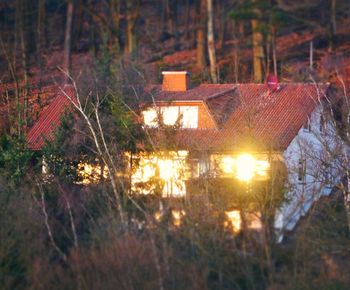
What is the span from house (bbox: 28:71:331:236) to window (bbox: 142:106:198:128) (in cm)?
3

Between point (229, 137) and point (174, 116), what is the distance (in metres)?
1.66

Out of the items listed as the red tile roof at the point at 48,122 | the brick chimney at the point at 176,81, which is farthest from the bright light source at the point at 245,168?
the brick chimney at the point at 176,81

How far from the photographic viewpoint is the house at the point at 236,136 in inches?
746

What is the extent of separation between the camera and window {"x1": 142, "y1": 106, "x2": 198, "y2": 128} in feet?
74.3

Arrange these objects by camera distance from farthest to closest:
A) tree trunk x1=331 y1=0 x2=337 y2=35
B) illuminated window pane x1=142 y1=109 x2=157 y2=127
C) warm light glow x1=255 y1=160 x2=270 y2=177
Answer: tree trunk x1=331 y1=0 x2=337 y2=35
illuminated window pane x1=142 y1=109 x2=157 y2=127
warm light glow x1=255 y1=160 x2=270 y2=177

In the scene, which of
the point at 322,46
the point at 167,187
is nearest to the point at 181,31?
the point at 322,46

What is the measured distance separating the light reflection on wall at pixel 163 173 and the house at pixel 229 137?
2cm

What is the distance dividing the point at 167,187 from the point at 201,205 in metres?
1.70

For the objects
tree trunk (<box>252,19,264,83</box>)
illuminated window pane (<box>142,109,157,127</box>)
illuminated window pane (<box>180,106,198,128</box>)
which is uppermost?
tree trunk (<box>252,19,264,83</box>)

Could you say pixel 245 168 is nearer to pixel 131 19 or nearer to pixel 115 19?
pixel 131 19

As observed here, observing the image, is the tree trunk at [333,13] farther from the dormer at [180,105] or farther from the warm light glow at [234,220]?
the warm light glow at [234,220]

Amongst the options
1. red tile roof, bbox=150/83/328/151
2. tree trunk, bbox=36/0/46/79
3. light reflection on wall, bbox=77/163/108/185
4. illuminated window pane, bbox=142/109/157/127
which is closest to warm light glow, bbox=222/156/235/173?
red tile roof, bbox=150/83/328/151

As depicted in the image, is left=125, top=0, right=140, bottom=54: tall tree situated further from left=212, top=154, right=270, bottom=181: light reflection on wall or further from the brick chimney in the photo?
left=212, top=154, right=270, bottom=181: light reflection on wall

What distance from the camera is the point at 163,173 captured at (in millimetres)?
19641
